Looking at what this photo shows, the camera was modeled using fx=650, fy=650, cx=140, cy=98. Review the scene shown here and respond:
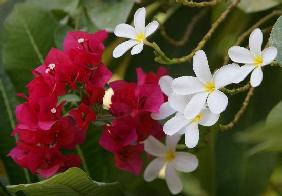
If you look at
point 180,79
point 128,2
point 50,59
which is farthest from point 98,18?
point 180,79

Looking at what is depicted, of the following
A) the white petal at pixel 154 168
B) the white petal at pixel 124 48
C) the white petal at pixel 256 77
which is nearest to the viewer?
the white petal at pixel 256 77

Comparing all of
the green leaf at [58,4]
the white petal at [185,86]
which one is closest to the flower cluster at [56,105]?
the white petal at [185,86]

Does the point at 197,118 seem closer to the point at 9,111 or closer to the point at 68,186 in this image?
the point at 68,186

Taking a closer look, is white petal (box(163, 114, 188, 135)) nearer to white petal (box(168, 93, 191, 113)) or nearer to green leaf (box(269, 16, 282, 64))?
white petal (box(168, 93, 191, 113))

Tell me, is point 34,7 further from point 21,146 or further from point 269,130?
point 269,130

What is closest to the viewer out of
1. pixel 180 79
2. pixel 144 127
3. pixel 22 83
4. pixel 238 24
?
pixel 180 79

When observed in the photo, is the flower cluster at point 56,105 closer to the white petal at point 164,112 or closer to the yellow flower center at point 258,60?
the white petal at point 164,112

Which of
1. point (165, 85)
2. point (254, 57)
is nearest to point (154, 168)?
Result: point (165, 85)
